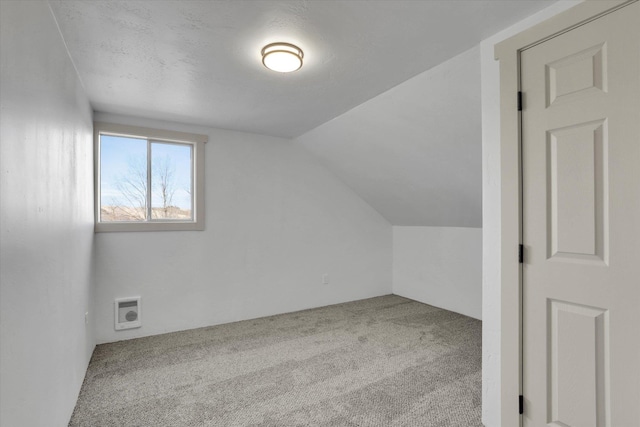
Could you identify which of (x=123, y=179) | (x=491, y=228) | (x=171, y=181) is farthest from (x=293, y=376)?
(x=123, y=179)

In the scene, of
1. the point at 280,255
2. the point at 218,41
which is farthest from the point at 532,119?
the point at 280,255

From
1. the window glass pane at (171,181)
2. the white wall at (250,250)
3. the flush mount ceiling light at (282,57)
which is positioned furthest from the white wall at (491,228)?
the window glass pane at (171,181)

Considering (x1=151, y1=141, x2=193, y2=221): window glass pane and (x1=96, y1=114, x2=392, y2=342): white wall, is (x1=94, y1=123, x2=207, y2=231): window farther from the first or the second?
(x1=96, y1=114, x2=392, y2=342): white wall

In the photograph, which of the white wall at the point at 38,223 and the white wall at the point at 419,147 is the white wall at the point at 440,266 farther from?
the white wall at the point at 38,223

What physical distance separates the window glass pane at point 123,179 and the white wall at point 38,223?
3.73ft

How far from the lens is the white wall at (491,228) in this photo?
6.15ft

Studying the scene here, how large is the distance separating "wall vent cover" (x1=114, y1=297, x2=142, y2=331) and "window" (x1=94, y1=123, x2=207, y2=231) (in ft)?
2.42

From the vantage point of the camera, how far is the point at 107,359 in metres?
2.88

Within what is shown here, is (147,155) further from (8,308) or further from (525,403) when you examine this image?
(525,403)

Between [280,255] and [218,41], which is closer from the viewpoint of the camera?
[218,41]

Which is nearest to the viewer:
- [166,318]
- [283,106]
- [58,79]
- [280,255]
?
[58,79]

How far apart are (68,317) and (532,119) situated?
112 inches

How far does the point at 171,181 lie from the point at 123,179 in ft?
1.52

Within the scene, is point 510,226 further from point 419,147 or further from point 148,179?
point 148,179
